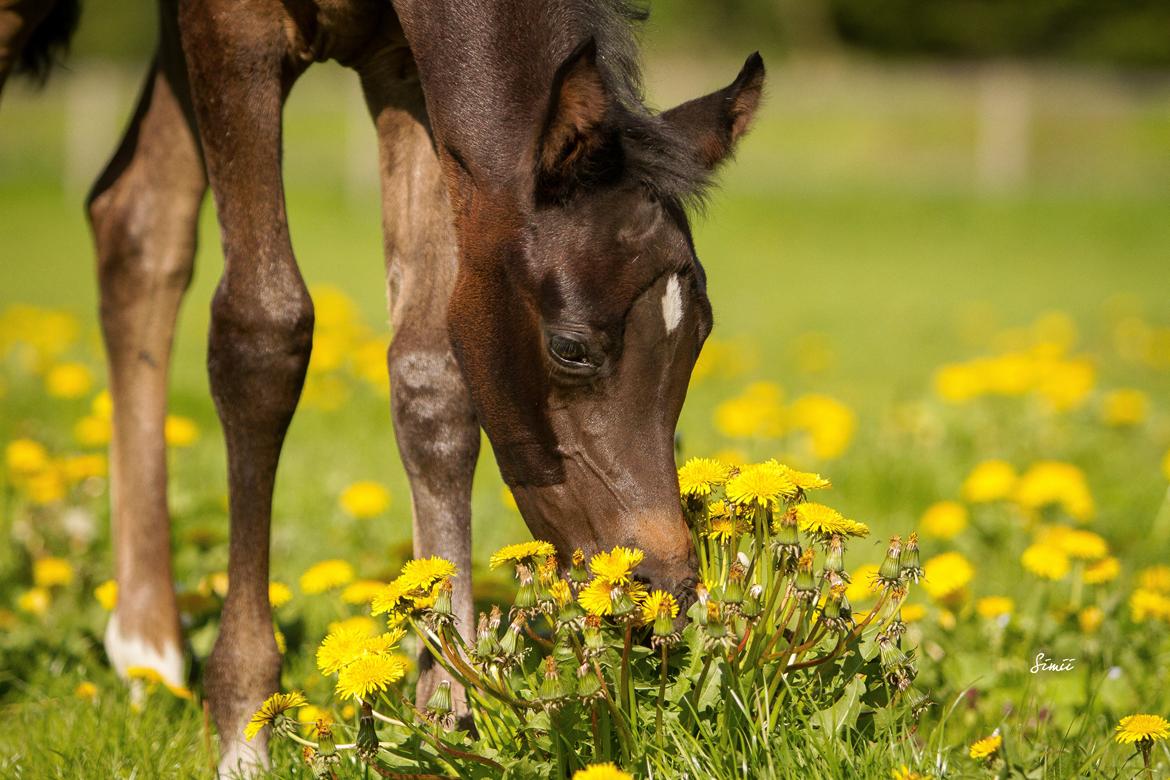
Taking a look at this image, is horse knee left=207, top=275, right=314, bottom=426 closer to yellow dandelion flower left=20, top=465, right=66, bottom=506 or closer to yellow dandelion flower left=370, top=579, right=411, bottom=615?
yellow dandelion flower left=370, top=579, right=411, bottom=615

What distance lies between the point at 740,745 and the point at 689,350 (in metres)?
0.70

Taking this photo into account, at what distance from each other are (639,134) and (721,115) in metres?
0.27

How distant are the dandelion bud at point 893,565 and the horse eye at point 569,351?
24.3 inches

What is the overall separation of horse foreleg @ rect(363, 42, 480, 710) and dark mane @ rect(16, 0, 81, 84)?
1.28m

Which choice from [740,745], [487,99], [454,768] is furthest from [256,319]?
[740,745]

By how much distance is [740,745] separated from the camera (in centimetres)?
216

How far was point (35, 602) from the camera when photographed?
3.41m

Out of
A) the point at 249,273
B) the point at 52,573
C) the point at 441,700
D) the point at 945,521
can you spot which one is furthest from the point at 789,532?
the point at 52,573

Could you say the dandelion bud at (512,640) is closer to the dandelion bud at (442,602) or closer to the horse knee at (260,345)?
the dandelion bud at (442,602)

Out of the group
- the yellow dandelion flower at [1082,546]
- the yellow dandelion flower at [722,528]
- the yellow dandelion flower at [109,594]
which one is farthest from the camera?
the yellow dandelion flower at [109,594]

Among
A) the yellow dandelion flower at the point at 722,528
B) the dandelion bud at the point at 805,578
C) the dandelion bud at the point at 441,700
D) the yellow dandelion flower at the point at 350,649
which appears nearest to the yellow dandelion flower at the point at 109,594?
the yellow dandelion flower at the point at 350,649

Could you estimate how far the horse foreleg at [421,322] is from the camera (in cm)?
288

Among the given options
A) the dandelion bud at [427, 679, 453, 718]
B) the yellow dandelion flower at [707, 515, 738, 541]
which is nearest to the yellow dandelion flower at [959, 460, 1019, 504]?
the yellow dandelion flower at [707, 515, 738, 541]

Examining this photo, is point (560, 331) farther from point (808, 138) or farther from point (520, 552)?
point (808, 138)
